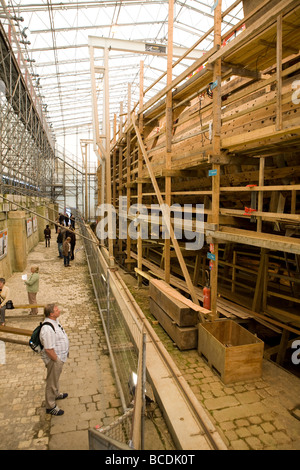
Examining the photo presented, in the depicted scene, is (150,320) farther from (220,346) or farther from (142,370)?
(142,370)

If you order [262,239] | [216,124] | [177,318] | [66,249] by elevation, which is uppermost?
[216,124]

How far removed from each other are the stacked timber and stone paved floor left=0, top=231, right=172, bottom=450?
131 cm

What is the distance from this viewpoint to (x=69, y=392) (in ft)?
15.5

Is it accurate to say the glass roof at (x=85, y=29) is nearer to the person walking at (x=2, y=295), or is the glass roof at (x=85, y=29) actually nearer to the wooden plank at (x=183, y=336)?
the person walking at (x=2, y=295)

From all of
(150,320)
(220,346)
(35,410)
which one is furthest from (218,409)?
(150,320)

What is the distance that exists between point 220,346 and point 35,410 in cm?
279

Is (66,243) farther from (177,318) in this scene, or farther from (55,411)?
(55,411)

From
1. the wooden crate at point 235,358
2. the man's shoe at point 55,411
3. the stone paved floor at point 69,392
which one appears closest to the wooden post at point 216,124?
the wooden crate at point 235,358

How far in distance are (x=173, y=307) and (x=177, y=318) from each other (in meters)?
0.25

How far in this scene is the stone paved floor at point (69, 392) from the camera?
370 cm

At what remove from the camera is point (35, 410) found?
14.1 feet

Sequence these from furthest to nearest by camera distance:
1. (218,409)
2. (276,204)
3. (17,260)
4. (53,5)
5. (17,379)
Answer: (53,5) → (17,260) → (276,204) → (17,379) → (218,409)

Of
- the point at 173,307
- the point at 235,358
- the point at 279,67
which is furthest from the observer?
the point at 173,307

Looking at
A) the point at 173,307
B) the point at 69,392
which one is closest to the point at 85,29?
the point at 173,307
